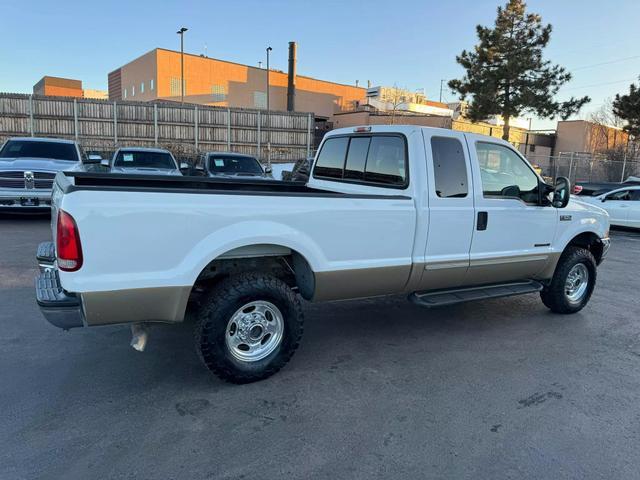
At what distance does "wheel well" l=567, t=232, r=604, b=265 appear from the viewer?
584cm

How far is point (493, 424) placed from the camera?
3.34 meters

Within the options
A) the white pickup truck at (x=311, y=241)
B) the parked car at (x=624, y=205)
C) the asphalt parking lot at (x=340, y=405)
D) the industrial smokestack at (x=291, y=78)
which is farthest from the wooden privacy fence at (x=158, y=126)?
the white pickup truck at (x=311, y=241)

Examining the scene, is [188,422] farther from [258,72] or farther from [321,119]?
[258,72]

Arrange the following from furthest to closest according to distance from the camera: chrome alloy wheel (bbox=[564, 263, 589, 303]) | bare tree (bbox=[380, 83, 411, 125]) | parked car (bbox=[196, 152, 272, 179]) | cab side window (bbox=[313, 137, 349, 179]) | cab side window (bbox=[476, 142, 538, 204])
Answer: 1. bare tree (bbox=[380, 83, 411, 125])
2. parked car (bbox=[196, 152, 272, 179])
3. chrome alloy wheel (bbox=[564, 263, 589, 303])
4. cab side window (bbox=[313, 137, 349, 179])
5. cab side window (bbox=[476, 142, 538, 204])

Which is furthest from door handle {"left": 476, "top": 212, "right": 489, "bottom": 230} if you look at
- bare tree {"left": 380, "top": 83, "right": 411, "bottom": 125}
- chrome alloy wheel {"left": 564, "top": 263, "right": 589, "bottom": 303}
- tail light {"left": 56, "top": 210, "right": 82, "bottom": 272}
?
bare tree {"left": 380, "top": 83, "right": 411, "bottom": 125}

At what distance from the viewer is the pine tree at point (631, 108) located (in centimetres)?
2603

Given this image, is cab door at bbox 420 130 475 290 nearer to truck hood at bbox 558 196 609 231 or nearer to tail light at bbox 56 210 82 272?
truck hood at bbox 558 196 609 231

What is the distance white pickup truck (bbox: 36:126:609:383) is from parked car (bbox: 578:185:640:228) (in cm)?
921

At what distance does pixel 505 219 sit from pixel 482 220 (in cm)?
34

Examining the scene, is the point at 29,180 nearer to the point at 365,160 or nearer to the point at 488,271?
the point at 365,160

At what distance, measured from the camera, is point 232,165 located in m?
13.7

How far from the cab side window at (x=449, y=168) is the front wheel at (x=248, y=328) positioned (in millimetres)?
1760

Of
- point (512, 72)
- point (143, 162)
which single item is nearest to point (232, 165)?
point (143, 162)

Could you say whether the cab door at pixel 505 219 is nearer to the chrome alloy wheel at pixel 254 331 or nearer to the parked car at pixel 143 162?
the chrome alloy wheel at pixel 254 331
